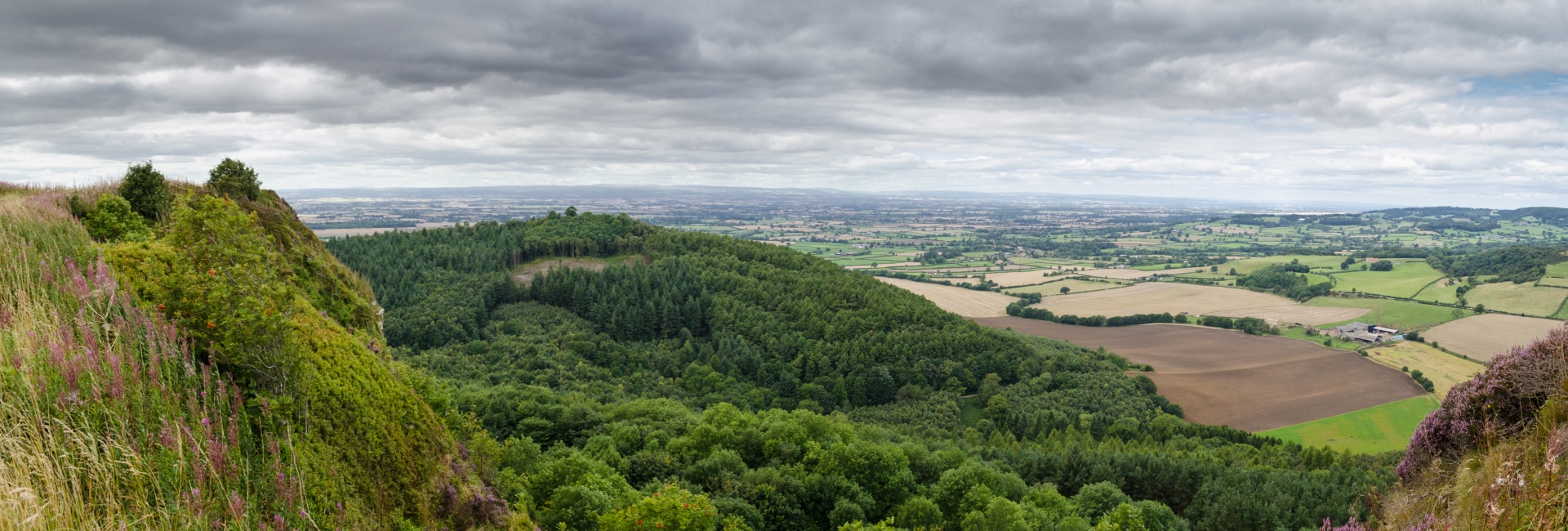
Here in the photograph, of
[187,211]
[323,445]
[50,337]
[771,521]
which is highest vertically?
[187,211]

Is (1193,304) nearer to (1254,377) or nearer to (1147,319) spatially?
(1147,319)

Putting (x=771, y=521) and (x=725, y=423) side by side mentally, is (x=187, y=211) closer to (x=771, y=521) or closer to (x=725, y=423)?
(x=771, y=521)

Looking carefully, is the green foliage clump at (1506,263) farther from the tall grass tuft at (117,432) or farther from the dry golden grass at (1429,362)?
the tall grass tuft at (117,432)

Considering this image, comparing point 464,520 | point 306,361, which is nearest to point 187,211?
point 306,361

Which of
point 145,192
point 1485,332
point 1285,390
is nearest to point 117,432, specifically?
point 145,192

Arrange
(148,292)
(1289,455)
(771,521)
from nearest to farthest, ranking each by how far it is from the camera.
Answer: (148,292) < (771,521) < (1289,455)

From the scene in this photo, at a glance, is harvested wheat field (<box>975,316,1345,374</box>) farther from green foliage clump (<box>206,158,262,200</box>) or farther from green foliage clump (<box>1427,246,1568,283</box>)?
green foliage clump (<box>206,158,262,200</box>)
